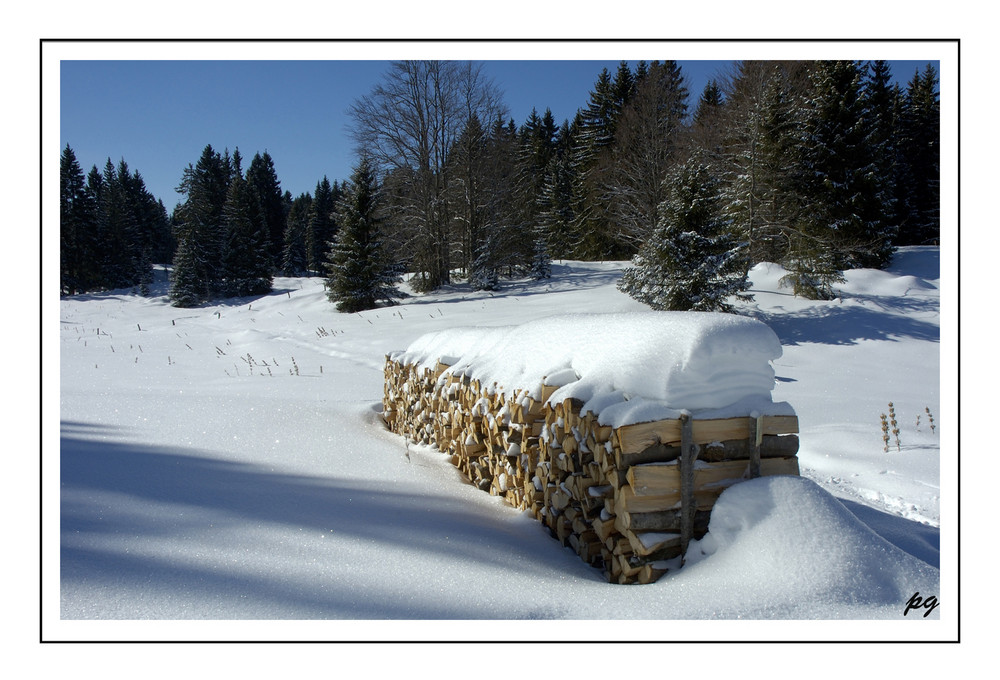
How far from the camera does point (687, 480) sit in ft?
9.04

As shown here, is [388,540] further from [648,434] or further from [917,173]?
[917,173]

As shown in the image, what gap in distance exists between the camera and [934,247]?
907 inches

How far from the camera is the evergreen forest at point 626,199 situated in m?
15.9

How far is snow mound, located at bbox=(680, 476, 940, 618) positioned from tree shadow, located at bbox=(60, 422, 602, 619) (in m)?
0.80

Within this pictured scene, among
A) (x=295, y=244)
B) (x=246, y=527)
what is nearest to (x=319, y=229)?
(x=295, y=244)

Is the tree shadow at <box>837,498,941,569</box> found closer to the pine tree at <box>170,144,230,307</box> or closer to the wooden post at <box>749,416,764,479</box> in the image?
the wooden post at <box>749,416,764,479</box>

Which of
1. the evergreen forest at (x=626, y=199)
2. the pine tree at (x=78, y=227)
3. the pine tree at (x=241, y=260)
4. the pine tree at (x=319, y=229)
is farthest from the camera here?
the pine tree at (x=319, y=229)

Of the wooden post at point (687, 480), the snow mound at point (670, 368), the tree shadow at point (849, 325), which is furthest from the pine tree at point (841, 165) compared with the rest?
the wooden post at point (687, 480)

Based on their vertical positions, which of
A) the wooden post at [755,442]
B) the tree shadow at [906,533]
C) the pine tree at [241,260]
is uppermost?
the pine tree at [241,260]

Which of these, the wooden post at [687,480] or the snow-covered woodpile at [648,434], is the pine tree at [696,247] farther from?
the wooden post at [687,480]

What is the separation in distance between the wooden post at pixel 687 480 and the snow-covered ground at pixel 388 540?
10 centimetres

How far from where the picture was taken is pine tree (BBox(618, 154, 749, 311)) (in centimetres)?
1297

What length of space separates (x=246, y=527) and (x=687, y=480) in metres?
2.24

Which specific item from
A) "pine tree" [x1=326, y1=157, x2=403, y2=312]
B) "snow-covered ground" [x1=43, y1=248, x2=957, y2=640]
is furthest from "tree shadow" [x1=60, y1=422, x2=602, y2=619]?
"pine tree" [x1=326, y1=157, x2=403, y2=312]
